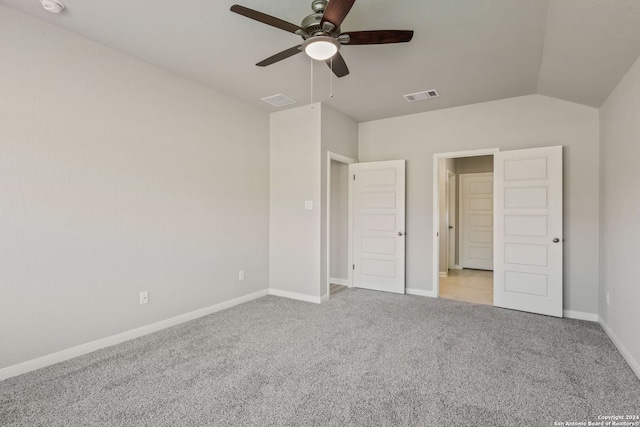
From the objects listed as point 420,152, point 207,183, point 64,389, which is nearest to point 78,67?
point 207,183

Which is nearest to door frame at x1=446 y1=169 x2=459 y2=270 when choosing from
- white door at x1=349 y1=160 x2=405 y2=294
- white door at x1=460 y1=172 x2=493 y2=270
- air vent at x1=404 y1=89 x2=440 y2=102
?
white door at x1=460 y1=172 x2=493 y2=270

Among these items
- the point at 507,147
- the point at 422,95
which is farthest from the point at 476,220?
the point at 422,95

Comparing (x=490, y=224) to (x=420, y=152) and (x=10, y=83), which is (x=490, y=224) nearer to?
(x=420, y=152)

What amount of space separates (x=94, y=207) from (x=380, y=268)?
3.75 metres

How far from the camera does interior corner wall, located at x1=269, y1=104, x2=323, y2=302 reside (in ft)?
14.4

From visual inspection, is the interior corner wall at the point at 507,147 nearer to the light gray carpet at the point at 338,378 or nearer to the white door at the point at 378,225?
the white door at the point at 378,225

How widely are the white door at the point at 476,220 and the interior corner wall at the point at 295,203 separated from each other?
14.2 feet

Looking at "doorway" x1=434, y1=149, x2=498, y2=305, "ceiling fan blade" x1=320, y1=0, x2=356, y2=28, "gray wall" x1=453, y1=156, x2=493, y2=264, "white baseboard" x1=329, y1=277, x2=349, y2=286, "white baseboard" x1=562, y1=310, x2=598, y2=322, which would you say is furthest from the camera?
"gray wall" x1=453, y1=156, x2=493, y2=264

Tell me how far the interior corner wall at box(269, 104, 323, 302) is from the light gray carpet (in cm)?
102

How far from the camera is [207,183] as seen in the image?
3830mm

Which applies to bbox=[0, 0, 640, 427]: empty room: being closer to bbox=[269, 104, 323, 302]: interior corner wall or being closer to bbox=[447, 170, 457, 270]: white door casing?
bbox=[269, 104, 323, 302]: interior corner wall

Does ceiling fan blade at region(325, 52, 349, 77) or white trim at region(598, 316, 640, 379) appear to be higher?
ceiling fan blade at region(325, 52, 349, 77)

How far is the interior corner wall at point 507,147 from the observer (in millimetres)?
3719

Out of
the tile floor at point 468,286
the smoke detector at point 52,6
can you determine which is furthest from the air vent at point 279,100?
the tile floor at point 468,286
